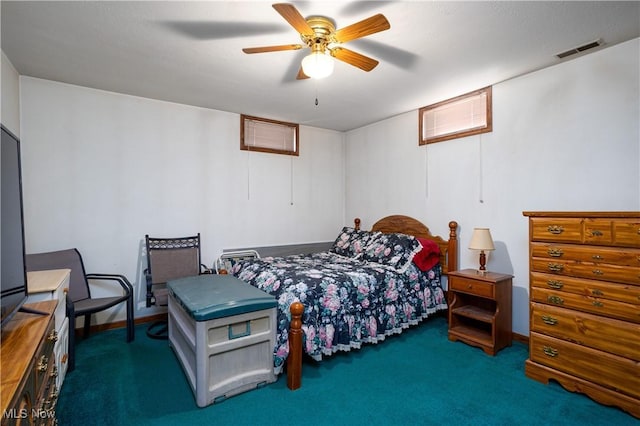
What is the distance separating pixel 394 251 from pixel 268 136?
239cm

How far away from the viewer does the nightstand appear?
2846mm

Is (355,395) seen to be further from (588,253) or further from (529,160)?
(529,160)

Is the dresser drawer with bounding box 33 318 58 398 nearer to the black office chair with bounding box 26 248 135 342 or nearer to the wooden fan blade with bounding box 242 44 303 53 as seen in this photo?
the black office chair with bounding box 26 248 135 342

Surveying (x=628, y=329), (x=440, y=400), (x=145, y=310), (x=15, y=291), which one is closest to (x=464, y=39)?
(x=628, y=329)

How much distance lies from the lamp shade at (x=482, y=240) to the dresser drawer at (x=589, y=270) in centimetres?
53

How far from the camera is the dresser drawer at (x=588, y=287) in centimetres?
201

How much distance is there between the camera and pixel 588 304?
2.17 meters

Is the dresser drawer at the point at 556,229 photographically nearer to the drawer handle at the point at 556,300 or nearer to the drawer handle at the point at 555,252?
the drawer handle at the point at 555,252

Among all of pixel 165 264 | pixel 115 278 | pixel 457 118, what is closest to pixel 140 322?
pixel 115 278

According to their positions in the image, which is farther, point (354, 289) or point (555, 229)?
point (354, 289)

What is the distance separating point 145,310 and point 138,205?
121 cm

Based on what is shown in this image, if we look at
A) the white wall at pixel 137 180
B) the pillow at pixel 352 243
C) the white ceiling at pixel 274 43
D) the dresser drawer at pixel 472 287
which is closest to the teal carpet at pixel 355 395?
the dresser drawer at pixel 472 287

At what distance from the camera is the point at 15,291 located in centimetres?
144

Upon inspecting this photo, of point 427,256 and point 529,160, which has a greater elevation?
point 529,160
